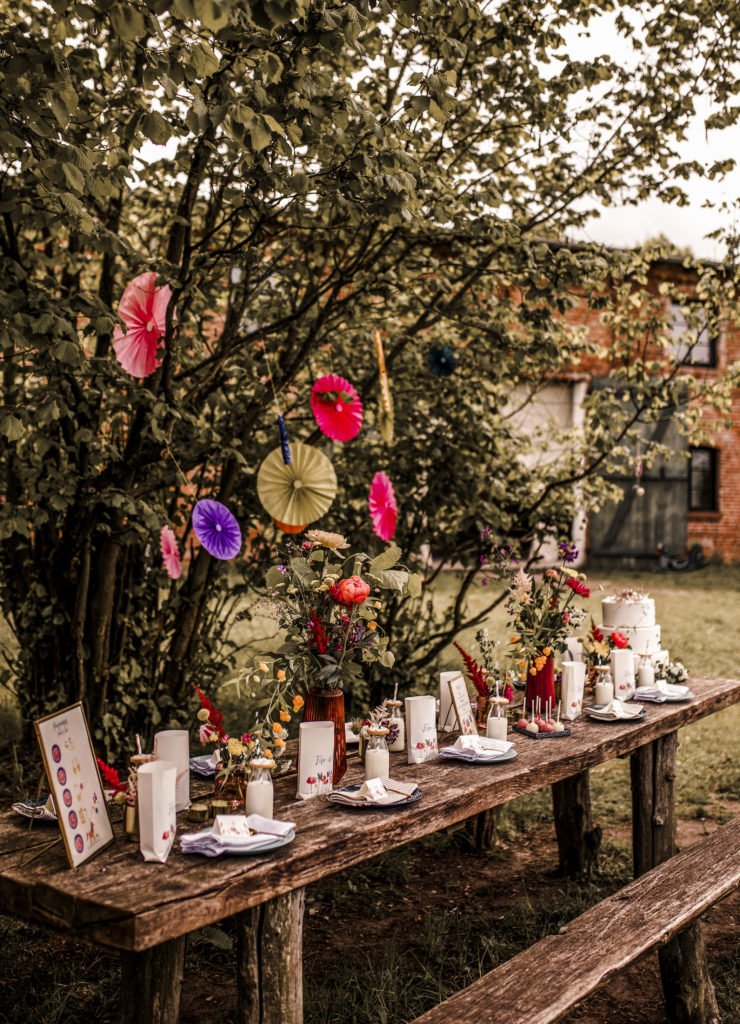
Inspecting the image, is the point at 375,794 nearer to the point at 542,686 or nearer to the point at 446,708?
the point at 446,708

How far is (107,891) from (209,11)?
1.69m

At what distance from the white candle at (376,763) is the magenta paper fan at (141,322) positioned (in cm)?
182

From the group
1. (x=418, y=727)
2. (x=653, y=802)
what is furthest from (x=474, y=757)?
(x=653, y=802)

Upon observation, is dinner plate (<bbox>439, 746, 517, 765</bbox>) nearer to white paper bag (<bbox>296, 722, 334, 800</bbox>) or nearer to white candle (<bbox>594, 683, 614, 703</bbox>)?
white paper bag (<bbox>296, 722, 334, 800</bbox>)

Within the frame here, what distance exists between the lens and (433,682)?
564 cm

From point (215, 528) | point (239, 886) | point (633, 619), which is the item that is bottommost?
point (239, 886)

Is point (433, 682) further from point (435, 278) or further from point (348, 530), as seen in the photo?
point (435, 278)

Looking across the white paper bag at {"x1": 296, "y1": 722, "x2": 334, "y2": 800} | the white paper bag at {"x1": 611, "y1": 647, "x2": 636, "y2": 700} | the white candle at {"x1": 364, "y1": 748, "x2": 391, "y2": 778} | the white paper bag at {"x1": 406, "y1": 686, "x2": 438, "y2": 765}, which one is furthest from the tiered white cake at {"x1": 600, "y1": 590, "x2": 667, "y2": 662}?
the white paper bag at {"x1": 296, "y1": 722, "x2": 334, "y2": 800}

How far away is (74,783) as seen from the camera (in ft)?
7.07

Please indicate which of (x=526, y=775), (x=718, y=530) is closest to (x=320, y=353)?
(x=526, y=775)

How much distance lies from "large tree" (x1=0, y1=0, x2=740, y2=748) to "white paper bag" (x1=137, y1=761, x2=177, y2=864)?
1326mm

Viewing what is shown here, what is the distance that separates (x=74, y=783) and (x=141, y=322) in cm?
207

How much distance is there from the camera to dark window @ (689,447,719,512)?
1645 centimetres

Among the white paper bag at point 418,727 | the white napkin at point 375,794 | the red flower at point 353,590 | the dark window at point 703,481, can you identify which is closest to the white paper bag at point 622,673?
the white paper bag at point 418,727
